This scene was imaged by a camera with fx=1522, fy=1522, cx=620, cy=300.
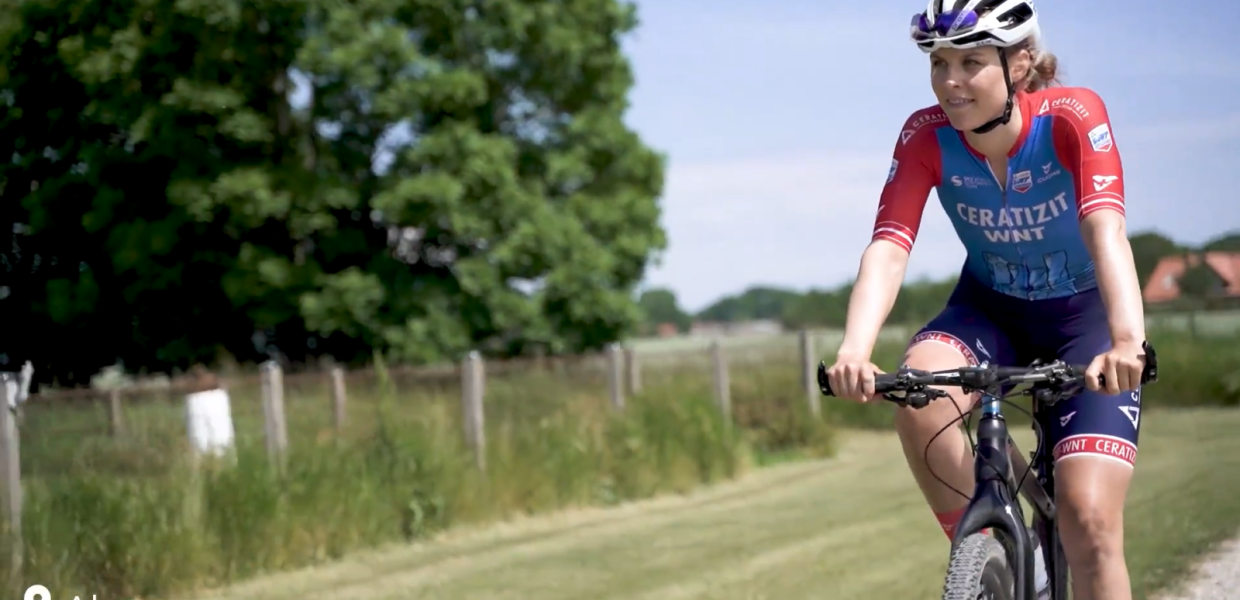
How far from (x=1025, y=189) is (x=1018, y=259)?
0.92ft

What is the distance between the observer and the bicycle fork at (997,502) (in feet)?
13.6

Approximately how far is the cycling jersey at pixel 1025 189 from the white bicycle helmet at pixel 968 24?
0.98ft

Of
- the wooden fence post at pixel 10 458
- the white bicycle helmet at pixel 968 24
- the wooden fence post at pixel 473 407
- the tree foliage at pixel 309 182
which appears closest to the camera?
the white bicycle helmet at pixel 968 24

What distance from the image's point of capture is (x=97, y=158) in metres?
33.3

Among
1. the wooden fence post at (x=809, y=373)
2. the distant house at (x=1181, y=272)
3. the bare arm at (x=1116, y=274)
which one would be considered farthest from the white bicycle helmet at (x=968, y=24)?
the distant house at (x=1181, y=272)

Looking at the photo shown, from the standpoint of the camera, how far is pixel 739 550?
1100 centimetres

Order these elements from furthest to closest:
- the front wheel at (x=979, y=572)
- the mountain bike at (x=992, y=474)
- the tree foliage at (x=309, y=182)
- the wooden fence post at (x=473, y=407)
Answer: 1. the tree foliage at (x=309, y=182)
2. the wooden fence post at (x=473, y=407)
3. the mountain bike at (x=992, y=474)
4. the front wheel at (x=979, y=572)

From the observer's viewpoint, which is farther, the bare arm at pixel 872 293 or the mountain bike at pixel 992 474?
the bare arm at pixel 872 293

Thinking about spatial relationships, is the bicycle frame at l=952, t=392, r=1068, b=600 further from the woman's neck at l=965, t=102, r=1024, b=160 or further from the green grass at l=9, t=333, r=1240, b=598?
the green grass at l=9, t=333, r=1240, b=598

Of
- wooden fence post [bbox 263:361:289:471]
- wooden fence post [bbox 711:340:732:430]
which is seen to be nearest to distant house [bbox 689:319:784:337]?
wooden fence post [bbox 711:340:732:430]

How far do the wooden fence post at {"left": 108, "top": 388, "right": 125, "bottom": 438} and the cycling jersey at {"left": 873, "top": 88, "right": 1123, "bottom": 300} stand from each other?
7739 millimetres

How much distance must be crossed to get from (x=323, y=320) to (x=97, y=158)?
6.49 meters

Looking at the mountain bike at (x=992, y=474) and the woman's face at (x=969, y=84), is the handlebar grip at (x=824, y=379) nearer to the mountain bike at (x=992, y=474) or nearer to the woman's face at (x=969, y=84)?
the mountain bike at (x=992, y=474)

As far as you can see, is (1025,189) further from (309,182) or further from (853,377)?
(309,182)
